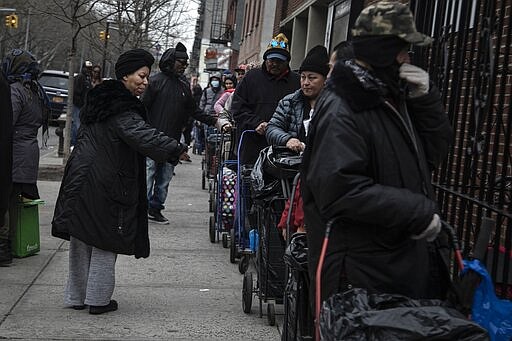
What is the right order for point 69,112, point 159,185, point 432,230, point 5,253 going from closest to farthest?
point 432,230
point 5,253
point 159,185
point 69,112

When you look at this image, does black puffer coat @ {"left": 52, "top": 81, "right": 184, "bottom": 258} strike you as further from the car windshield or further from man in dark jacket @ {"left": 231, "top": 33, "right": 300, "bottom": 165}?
the car windshield

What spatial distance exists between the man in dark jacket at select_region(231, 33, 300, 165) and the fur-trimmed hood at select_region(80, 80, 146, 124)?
209 cm

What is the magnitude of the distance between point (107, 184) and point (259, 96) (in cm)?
260

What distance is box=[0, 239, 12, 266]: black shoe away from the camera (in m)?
8.01

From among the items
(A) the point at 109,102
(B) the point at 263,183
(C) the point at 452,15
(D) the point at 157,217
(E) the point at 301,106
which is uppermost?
(C) the point at 452,15

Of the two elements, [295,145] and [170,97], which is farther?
[170,97]

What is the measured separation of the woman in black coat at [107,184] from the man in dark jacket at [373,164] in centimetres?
284

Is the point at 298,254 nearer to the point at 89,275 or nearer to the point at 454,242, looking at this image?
the point at 454,242

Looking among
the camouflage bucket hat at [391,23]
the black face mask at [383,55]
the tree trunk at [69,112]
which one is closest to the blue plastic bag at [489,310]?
the black face mask at [383,55]

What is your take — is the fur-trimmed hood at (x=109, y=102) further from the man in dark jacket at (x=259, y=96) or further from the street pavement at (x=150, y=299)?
the man in dark jacket at (x=259, y=96)

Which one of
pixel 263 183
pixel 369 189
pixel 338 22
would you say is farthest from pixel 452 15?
pixel 338 22

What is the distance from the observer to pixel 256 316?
6777mm

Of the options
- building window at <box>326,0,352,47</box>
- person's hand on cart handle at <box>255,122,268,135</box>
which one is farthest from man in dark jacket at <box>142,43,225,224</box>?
building window at <box>326,0,352,47</box>

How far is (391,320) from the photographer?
10.8 feet
